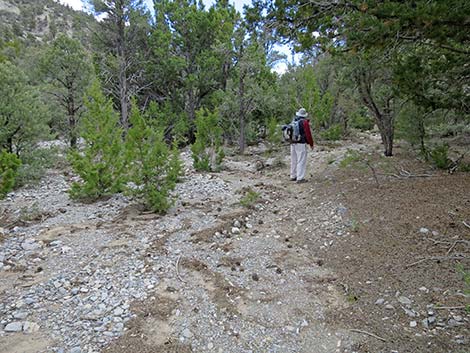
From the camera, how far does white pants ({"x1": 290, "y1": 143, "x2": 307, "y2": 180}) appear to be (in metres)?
8.79

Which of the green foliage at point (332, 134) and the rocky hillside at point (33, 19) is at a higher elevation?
the rocky hillside at point (33, 19)

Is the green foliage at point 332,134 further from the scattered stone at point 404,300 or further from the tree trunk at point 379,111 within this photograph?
the scattered stone at point 404,300

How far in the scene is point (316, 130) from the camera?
722 inches

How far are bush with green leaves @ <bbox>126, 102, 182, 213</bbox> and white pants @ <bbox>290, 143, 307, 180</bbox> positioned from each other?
350 cm

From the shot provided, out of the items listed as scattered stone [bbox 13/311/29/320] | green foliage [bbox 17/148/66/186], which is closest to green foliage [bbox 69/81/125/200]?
green foliage [bbox 17/148/66/186]

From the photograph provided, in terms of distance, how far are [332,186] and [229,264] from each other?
4182mm

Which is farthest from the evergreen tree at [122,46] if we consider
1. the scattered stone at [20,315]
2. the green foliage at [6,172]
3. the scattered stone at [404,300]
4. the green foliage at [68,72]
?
the scattered stone at [404,300]

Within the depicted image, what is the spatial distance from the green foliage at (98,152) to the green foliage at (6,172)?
6.48 feet

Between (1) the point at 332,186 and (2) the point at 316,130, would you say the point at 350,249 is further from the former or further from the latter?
(2) the point at 316,130

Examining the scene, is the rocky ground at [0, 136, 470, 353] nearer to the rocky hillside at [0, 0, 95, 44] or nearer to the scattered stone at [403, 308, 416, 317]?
the scattered stone at [403, 308, 416, 317]

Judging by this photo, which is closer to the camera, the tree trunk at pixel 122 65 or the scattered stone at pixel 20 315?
the scattered stone at pixel 20 315

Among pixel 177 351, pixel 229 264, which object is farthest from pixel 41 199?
pixel 177 351

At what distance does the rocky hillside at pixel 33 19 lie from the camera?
170 ft

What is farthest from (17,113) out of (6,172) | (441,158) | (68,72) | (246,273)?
(441,158)
